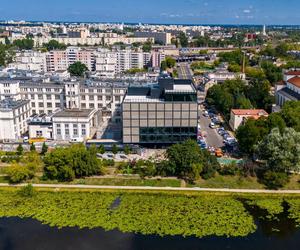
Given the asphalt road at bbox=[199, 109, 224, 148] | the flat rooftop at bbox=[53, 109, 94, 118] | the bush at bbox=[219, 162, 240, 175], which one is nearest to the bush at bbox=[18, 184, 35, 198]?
the flat rooftop at bbox=[53, 109, 94, 118]

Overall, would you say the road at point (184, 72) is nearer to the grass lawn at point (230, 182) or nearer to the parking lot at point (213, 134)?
the parking lot at point (213, 134)

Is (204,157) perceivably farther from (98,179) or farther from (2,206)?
(2,206)

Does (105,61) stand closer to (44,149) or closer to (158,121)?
(44,149)

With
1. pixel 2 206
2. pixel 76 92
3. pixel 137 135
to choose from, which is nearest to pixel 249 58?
pixel 76 92

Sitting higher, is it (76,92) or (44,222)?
(76,92)

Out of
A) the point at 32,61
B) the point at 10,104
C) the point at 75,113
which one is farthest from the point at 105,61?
the point at 10,104

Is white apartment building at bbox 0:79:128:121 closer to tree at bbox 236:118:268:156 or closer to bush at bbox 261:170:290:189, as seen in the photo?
tree at bbox 236:118:268:156
